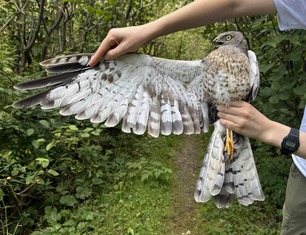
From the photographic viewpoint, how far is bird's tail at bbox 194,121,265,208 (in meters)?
2.49

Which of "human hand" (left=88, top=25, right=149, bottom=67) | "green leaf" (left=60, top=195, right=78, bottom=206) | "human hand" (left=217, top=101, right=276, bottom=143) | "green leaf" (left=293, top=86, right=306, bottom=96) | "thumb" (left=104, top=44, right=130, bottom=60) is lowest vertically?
"green leaf" (left=60, top=195, right=78, bottom=206)

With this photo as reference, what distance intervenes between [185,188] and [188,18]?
331 centimetres

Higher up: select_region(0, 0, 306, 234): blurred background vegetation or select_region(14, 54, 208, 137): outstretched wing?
select_region(14, 54, 208, 137): outstretched wing

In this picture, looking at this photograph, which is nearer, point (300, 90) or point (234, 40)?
Result: point (234, 40)

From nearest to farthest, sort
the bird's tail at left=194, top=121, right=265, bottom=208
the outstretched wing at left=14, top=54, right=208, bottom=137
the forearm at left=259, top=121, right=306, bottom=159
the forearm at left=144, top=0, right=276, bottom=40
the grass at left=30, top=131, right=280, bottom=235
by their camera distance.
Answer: the forearm at left=259, top=121, right=306, bottom=159
the forearm at left=144, top=0, right=276, bottom=40
the outstretched wing at left=14, top=54, right=208, bottom=137
the bird's tail at left=194, top=121, right=265, bottom=208
the grass at left=30, top=131, right=280, bottom=235

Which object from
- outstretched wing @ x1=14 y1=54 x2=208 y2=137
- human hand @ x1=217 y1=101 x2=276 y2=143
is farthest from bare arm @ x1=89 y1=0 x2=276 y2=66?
human hand @ x1=217 y1=101 x2=276 y2=143

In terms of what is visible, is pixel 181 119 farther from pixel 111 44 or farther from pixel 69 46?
pixel 69 46

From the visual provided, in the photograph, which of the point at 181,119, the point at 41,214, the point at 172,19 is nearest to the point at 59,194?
the point at 41,214

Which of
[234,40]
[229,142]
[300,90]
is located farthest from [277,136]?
[300,90]

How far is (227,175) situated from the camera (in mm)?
2549

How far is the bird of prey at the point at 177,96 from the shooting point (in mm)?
2205

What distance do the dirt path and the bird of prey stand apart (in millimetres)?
1607

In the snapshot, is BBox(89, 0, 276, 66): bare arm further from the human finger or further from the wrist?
the wrist

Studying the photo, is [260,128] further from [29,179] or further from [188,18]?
[29,179]
